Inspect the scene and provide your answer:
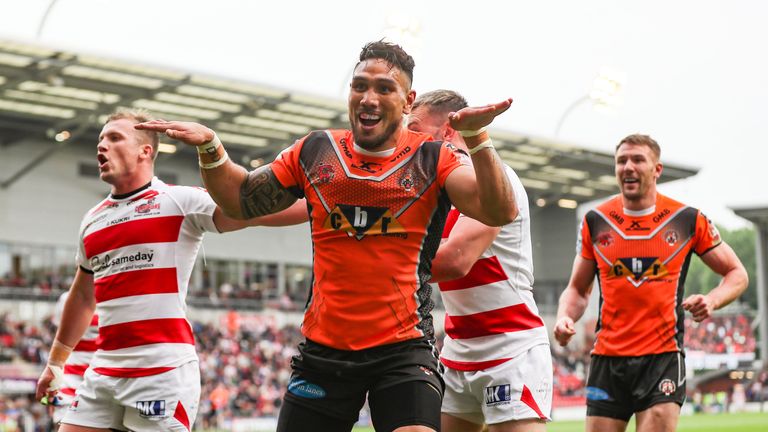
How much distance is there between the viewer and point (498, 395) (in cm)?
527

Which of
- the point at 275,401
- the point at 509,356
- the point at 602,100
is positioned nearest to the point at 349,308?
the point at 509,356

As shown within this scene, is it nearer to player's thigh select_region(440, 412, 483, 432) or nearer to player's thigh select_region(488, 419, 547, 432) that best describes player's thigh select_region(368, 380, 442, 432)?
player's thigh select_region(488, 419, 547, 432)

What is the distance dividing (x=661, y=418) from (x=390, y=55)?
330 cm

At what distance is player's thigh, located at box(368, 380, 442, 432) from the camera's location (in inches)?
163

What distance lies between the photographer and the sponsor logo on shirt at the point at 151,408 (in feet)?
18.6

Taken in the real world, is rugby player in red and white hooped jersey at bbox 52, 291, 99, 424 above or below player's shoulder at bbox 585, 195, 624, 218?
below

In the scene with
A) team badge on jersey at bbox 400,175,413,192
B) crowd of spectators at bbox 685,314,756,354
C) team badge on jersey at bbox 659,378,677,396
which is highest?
team badge on jersey at bbox 400,175,413,192

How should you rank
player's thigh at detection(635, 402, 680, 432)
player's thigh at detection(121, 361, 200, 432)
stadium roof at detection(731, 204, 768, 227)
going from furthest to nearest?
stadium roof at detection(731, 204, 768, 227) < player's thigh at detection(635, 402, 680, 432) < player's thigh at detection(121, 361, 200, 432)

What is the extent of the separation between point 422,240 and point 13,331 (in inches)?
1199

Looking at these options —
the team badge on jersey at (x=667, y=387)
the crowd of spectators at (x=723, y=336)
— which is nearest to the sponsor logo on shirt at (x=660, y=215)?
the team badge on jersey at (x=667, y=387)

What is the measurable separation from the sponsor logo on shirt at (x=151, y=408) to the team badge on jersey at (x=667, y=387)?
10.3 ft

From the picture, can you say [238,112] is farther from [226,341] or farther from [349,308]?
[349,308]

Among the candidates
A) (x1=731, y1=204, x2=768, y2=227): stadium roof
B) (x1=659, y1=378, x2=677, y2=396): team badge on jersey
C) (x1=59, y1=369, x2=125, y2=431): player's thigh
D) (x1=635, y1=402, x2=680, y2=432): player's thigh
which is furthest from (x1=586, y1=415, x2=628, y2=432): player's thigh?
(x1=731, y1=204, x2=768, y2=227): stadium roof

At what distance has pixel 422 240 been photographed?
14.2 feet
